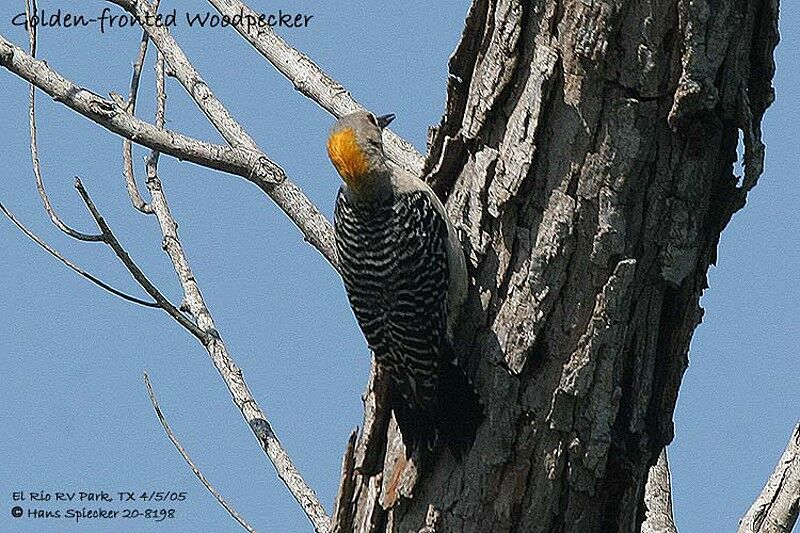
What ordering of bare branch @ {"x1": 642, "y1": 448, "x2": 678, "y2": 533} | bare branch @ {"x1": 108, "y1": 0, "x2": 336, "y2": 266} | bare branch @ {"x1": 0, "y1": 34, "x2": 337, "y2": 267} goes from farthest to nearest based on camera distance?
1. bare branch @ {"x1": 642, "y1": 448, "x2": 678, "y2": 533}
2. bare branch @ {"x1": 108, "y1": 0, "x2": 336, "y2": 266}
3. bare branch @ {"x1": 0, "y1": 34, "x2": 337, "y2": 267}

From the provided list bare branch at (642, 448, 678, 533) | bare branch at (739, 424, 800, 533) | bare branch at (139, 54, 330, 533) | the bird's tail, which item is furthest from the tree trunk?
bare branch at (642, 448, 678, 533)

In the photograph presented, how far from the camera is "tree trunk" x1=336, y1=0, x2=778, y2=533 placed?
9.17 ft

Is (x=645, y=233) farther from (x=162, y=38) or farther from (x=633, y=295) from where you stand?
(x=162, y=38)

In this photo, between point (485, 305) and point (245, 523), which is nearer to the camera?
point (485, 305)

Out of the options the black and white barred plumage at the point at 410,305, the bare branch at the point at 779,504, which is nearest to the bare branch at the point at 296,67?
the black and white barred plumage at the point at 410,305

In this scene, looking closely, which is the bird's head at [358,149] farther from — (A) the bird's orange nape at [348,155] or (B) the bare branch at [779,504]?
(B) the bare branch at [779,504]

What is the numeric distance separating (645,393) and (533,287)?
1.40 feet

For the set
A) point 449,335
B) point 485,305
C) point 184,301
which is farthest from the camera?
point 184,301

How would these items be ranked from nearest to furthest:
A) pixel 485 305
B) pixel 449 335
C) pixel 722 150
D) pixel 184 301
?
pixel 722 150 → pixel 485 305 → pixel 449 335 → pixel 184 301

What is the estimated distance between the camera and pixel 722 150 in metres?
2.90

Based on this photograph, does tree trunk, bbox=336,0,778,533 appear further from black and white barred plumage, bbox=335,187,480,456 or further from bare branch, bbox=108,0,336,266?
bare branch, bbox=108,0,336,266

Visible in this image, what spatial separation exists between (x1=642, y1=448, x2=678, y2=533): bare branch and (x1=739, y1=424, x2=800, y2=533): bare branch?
1.27 ft

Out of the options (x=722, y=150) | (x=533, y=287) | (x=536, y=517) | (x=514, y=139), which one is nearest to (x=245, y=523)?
(x=536, y=517)

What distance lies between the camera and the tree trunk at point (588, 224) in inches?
110
